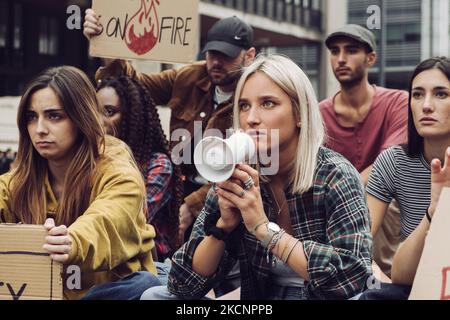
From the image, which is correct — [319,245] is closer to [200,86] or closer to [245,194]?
[245,194]

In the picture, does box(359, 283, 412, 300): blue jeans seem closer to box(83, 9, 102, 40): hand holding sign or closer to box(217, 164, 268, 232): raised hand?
box(217, 164, 268, 232): raised hand

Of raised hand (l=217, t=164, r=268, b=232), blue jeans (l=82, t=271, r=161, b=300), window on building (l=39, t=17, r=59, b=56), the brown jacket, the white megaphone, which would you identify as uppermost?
window on building (l=39, t=17, r=59, b=56)

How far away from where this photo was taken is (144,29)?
191 inches

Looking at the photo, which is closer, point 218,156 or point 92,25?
point 218,156

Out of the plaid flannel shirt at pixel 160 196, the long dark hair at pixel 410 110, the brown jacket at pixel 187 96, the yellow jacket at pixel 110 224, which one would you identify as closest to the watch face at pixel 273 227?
the yellow jacket at pixel 110 224

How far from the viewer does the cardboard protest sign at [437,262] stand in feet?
8.84

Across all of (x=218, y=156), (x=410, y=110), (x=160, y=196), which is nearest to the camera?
(x=218, y=156)

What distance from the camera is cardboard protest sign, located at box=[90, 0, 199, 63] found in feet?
15.8

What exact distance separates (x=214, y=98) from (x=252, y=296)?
2.43 meters

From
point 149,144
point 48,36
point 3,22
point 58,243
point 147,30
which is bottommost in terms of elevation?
point 58,243

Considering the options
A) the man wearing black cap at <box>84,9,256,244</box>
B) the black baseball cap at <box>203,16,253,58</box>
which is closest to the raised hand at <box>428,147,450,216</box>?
the man wearing black cap at <box>84,9,256,244</box>

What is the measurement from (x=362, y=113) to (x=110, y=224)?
8.12 feet

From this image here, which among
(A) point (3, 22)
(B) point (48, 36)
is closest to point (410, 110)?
(A) point (3, 22)

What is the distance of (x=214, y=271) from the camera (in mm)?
3207
